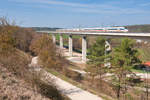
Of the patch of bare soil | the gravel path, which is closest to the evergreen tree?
the gravel path

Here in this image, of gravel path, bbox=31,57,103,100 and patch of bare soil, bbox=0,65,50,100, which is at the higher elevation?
patch of bare soil, bbox=0,65,50,100

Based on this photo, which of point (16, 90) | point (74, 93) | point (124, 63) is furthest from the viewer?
point (124, 63)

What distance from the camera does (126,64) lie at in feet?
64.0

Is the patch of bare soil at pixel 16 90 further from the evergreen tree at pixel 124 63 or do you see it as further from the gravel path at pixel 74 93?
the evergreen tree at pixel 124 63

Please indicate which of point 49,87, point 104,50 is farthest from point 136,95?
point 49,87

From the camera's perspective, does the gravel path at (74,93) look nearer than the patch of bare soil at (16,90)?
No

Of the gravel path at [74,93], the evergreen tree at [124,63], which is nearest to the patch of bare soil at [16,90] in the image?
the gravel path at [74,93]

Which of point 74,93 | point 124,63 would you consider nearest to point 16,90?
point 74,93

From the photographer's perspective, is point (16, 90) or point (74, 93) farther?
point (74, 93)

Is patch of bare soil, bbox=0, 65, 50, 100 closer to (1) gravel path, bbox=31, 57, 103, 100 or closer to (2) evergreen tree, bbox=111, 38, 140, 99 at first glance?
(1) gravel path, bbox=31, 57, 103, 100

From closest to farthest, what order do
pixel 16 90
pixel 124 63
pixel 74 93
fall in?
1. pixel 16 90
2. pixel 74 93
3. pixel 124 63

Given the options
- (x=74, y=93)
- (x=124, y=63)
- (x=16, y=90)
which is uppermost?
(x=16, y=90)

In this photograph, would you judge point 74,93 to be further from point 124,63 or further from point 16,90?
point 124,63

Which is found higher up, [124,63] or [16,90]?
[16,90]
